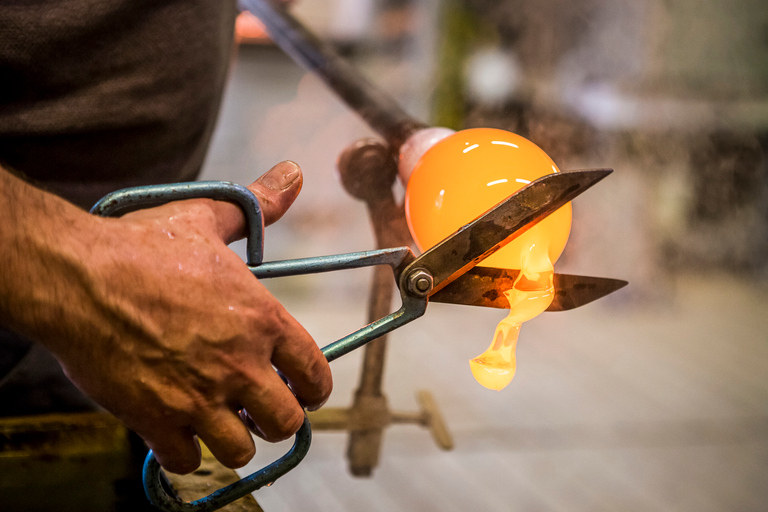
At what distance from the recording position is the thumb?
0.28 meters

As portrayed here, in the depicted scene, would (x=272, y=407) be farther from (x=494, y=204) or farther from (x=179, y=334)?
(x=494, y=204)

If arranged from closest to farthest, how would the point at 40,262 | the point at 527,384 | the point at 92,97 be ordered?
1. the point at 40,262
2. the point at 92,97
3. the point at 527,384

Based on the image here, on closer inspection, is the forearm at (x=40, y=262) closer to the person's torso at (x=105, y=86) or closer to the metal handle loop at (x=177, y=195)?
the metal handle loop at (x=177, y=195)

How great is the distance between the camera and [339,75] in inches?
18.7

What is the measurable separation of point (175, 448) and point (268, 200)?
0.14 meters

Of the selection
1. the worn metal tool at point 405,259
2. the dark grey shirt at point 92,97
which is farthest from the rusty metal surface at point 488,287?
the dark grey shirt at point 92,97

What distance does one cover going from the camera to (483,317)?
1372 mm

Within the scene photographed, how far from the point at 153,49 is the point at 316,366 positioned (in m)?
0.35

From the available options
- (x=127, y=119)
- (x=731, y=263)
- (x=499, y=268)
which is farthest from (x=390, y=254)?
(x=731, y=263)

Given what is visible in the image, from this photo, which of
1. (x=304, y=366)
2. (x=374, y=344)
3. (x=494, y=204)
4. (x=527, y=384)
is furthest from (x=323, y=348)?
(x=527, y=384)

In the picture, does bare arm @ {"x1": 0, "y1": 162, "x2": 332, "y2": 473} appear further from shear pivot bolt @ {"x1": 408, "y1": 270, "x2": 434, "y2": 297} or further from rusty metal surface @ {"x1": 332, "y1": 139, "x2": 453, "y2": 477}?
rusty metal surface @ {"x1": 332, "y1": 139, "x2": 453, "y2": 477}

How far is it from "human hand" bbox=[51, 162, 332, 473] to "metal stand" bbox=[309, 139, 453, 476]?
0.17 m

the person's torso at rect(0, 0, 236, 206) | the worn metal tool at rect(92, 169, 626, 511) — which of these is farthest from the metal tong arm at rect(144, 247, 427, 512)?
the person's torso at rect(0, 0, 236, 206)

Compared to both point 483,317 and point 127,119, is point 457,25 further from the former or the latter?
point 127,119
